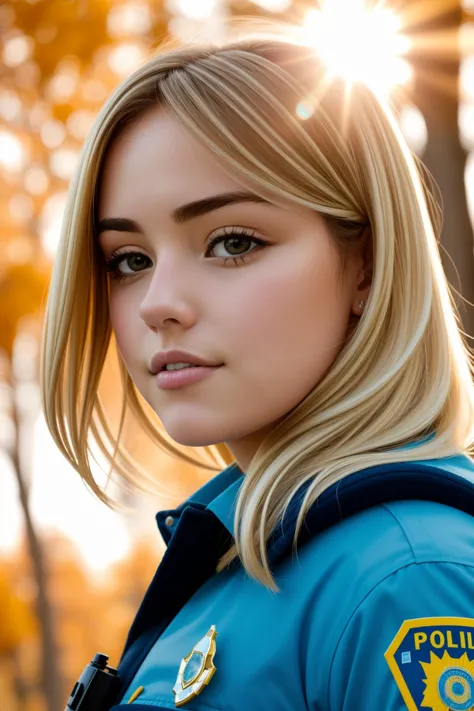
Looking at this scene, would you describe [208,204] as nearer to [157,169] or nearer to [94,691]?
[157,169]

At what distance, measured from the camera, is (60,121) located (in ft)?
23.5

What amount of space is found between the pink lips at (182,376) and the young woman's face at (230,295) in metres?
0.01

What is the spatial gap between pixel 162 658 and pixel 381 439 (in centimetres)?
58

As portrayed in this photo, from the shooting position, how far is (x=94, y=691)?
194 centimetres

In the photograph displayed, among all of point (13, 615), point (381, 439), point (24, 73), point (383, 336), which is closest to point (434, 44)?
point (383, 336)

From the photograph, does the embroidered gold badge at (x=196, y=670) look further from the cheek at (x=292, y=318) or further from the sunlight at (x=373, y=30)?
the sunlight at (x=373, y=30)

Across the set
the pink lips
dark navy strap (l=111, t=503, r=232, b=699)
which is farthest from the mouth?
dark navy strap (l=111, t=503, r=232, b=699)

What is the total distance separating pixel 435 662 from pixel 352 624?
0.13m

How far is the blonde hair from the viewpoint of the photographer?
1753mm

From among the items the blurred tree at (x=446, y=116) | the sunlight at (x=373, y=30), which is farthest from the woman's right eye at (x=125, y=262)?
the blurred tree at (x=446, y=116)

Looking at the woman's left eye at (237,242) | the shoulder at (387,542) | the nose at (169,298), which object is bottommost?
the shoulder at (387,542)

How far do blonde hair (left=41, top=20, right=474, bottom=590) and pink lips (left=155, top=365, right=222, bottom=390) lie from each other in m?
0.19

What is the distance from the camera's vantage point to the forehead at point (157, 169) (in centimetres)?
185

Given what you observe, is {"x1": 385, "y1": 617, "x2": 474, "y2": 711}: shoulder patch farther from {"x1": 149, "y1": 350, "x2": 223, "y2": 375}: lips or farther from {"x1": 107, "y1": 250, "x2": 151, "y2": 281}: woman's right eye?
{"x1": 107, "y1": 250, "x2": 151, "y2": 281}: woman's right eye
